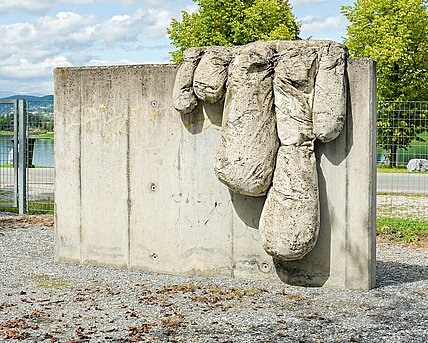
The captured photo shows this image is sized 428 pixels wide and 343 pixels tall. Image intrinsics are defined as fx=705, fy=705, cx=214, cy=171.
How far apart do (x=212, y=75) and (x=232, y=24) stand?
101ft

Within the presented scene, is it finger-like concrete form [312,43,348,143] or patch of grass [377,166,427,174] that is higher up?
finger-like concrete form [312,43,348,143]

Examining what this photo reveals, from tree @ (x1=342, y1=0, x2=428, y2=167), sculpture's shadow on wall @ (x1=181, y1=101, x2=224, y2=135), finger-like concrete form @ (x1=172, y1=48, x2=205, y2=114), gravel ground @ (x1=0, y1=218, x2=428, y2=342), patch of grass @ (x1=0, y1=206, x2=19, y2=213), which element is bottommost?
gravel ground @ (x1=0, y1=218, x2=428, y2=342)

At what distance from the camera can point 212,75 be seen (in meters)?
7.91

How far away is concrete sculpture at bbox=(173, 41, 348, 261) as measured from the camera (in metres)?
7.42

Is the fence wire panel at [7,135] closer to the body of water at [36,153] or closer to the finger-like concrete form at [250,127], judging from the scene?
the body of water at [36,153]

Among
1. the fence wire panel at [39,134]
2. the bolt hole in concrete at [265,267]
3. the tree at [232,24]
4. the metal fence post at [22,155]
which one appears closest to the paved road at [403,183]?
the fence wire panel at [39,134]

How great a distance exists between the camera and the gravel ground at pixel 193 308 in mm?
6094

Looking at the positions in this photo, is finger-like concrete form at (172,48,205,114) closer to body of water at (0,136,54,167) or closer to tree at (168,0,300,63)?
body of water at (0,136,54,167)

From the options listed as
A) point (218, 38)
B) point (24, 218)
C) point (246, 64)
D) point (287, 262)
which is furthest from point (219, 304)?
point (218, 38)

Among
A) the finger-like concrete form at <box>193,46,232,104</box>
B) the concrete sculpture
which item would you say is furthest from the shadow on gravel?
the finger-like concrete form at <box>193,46,232,104</box>

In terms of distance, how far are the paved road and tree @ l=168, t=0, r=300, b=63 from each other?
58.3ft

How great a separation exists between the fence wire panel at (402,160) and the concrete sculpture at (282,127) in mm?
5033

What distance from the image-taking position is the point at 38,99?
14086 mm

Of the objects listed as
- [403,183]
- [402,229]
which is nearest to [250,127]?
[402,229]
